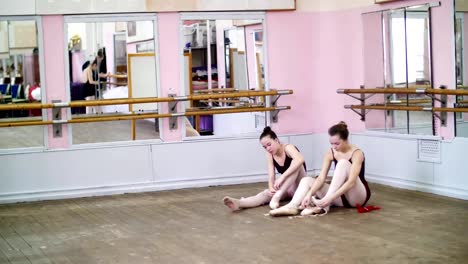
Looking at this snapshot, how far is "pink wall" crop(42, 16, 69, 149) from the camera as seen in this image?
376 inches

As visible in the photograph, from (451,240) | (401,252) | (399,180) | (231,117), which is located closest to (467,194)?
(399,180)

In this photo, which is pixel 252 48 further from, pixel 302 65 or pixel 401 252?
pixel 401 252

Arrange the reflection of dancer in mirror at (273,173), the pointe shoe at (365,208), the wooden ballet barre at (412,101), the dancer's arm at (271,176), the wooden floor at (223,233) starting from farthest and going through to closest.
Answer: the wooden ballet barre at (412,101) < the dancer's arm at (271,176) < the reflection of dancer in mirror at (273,173) < the pointe shoe at (365,208) < the wooden floor at (223,233)

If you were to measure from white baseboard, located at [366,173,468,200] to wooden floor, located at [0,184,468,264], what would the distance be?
0.16 m

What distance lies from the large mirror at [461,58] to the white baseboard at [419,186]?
0.63m

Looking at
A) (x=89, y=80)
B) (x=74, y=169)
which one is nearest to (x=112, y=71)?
(x=89, y=80)

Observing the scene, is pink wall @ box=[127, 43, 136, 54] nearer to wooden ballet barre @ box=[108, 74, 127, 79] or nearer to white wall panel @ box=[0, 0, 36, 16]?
wooden ballet barre @ box=[108, 74, 127, 79]

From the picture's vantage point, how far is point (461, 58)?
849 centimetres

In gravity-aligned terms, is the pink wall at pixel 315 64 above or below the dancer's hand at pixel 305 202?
above

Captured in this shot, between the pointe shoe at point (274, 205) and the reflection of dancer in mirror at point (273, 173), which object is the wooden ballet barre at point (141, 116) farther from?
the pointe shoe at point (274, 205)

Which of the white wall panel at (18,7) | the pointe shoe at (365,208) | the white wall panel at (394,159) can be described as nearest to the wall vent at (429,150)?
the white wall panel at (394,159)

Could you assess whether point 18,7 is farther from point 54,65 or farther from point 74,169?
point 74,169

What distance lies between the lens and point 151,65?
395 inches

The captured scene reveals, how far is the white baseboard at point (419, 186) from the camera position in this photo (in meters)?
8.45
